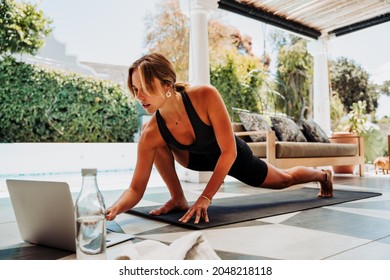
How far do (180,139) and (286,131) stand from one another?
8.40 feet

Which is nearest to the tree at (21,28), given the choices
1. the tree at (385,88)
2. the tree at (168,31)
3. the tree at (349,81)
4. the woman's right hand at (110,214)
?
the tree at (168,31)

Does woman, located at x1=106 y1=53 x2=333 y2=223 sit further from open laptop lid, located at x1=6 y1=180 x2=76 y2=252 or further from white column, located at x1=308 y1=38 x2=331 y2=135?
white column, located at x1=308 y1=38 x2=331 y2=135

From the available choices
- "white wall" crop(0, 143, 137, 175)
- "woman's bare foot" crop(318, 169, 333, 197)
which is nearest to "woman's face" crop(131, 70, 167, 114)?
"woman's bare foot" crop(318, 169, 333, 197)

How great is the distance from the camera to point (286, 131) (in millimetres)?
4176

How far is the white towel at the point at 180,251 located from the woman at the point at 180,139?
579 mm

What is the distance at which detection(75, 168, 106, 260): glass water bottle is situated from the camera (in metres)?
1.04

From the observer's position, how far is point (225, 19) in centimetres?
728

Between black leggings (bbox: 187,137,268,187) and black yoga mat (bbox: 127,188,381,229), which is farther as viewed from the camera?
black leggings (bbox: 187,137,268,187)

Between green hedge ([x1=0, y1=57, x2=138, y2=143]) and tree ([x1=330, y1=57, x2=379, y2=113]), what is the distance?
13.2 feet

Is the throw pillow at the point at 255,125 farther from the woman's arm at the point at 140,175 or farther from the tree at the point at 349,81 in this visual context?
the tree at the point at 349,81

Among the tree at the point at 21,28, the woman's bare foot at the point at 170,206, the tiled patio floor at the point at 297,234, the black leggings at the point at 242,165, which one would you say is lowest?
the tiled patio floor at the point at 297,234

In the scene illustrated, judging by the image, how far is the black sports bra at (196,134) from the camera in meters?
1.81

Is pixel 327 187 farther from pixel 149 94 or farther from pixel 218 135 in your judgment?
pixel 149 94
